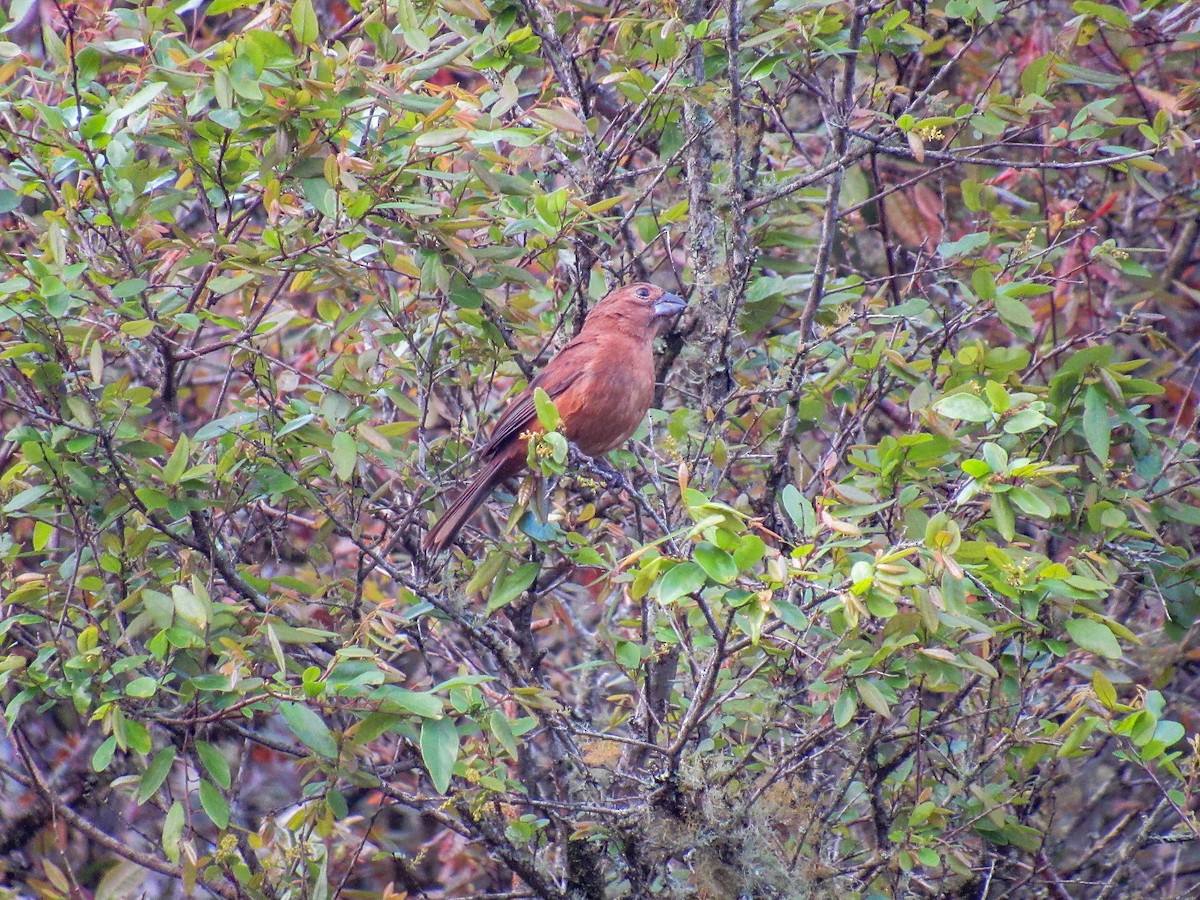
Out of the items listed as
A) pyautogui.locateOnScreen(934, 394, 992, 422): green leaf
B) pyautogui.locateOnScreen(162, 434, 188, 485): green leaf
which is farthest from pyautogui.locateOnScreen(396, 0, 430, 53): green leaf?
pyautogui.locateOnScreen(934, 394, 992, 422): green leaf

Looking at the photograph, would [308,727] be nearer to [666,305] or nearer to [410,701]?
[410,701]

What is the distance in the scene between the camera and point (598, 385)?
4598mm

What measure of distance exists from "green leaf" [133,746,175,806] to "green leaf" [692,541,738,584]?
1.56 metres

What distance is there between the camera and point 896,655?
128 inches

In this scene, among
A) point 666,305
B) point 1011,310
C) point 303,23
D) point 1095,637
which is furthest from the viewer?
point 666,305

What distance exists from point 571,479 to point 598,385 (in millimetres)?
440

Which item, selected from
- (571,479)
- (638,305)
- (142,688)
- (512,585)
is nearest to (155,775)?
(142,688)

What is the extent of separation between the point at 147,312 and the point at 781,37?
81.1 inches

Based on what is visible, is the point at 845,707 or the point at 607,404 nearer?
the point at 845,707

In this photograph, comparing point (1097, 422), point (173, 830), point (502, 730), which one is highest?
point (1097, 422)

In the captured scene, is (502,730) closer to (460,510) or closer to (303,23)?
(460,510)

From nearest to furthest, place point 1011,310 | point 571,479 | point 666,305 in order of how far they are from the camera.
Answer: point 1011,310 < point 571,479 < point 666,305

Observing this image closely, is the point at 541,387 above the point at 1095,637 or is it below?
below

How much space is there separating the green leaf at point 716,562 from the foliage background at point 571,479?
1 cm
